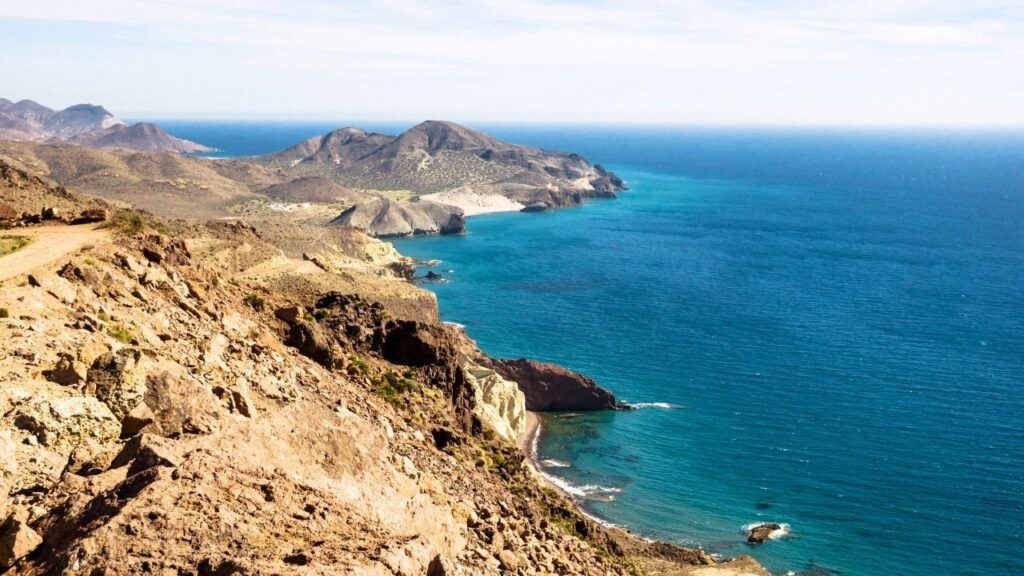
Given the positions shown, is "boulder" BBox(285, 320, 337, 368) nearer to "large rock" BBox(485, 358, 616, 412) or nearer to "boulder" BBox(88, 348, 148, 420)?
"boulder" BBox(88, 348, 148, 420)

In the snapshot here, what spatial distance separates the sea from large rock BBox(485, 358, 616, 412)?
4.10ft

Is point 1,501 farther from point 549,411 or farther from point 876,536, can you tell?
point 549,411

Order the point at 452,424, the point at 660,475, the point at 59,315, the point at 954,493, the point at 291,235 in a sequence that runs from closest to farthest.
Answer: the point at 59,315 < the point at 452,424 < the point at 954,493 < the point at 660,475 < the point at 291,235

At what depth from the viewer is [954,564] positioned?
52.4 meters

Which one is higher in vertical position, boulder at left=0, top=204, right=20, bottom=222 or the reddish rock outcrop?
boulder at left=0, top=204, right=20, bottom=222

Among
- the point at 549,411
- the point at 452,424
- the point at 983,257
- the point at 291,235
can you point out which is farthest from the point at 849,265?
the point at 452,424

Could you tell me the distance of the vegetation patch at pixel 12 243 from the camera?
34125mm

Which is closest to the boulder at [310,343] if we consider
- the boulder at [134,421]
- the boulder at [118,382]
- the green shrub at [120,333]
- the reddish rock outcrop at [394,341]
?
the reddish rock outcrop at [394,341]

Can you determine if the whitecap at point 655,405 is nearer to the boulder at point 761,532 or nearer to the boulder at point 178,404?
the boulder at point 761,532

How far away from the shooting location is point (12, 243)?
116ft

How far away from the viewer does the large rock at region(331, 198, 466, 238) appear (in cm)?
17962

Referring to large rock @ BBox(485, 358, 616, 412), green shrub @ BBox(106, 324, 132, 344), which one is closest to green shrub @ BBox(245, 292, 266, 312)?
green shrub @ BBox(106, 324, 132, 344)

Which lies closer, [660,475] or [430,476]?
[430,476]

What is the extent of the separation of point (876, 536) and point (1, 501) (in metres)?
52.5
